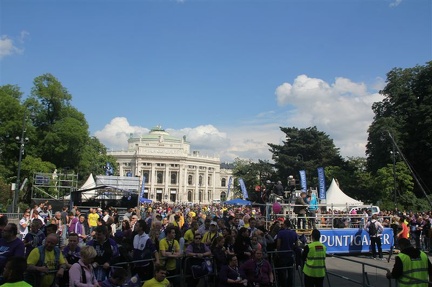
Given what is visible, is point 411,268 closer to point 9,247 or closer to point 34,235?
point 9,247

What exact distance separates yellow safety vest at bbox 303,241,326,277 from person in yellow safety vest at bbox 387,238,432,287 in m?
1.90

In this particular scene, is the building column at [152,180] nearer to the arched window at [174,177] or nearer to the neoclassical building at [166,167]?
the neoclassical building at [166,167]

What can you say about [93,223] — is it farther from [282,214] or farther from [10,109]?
[10,109]

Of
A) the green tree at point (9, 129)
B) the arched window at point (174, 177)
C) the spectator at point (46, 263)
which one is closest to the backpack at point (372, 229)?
the spectator at point (46, 263)

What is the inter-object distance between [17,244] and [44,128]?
4314 cm

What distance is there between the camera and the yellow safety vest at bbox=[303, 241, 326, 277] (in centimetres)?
834

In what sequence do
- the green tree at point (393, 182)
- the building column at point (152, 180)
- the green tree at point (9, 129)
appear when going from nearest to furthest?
the green tree at point (393, 182), the green tree at point (9, 129), the building column at point (152, 180)

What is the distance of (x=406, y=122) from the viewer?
46500 millimetres

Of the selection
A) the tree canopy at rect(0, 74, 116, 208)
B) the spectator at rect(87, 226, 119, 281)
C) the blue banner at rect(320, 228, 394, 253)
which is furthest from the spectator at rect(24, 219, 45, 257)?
the tree canopy at rect(0, 74, 116, 208)

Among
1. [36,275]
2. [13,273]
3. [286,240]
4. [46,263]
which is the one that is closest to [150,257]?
[46,263]

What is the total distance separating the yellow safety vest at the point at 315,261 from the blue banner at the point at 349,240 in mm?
8631

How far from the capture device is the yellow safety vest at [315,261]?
834cm

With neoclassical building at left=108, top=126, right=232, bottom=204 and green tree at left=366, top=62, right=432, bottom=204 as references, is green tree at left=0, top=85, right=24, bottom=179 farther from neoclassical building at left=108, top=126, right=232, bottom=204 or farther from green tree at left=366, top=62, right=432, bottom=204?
neoclassical building at left=108, top=126, right=232, bottom=204

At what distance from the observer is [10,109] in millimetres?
41781
